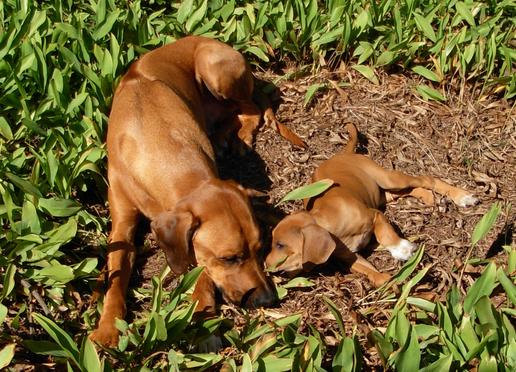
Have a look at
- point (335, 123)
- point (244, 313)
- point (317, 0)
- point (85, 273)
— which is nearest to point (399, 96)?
point (335, 123)

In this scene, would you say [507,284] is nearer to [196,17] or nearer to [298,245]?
[298,245]

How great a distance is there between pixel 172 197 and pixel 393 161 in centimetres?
219

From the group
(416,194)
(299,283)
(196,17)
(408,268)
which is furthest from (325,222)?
(196,17)

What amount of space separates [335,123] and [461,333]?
2.95m

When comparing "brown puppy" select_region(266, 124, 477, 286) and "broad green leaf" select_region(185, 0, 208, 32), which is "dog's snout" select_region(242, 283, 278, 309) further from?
"broad green leaf" select_region(185, 0, 208, 32)

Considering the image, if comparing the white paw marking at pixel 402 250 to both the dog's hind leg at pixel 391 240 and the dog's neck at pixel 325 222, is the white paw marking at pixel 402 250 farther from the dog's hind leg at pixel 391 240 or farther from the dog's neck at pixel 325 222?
the dog's neck at pixel 325 222

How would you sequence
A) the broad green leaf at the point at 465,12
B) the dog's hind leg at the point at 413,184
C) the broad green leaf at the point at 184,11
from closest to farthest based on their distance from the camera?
the dog's hind leg at the point at 413,184, the broad green leaf at the point at 465,12, the broad green leaf at the point at 184,11

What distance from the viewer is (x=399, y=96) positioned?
730 cm

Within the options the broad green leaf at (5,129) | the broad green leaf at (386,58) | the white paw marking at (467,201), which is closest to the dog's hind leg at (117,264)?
the broad green leaf at (5,129)

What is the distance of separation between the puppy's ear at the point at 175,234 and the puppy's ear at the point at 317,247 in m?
0.79

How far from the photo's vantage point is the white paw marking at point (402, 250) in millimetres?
5719

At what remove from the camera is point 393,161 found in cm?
672

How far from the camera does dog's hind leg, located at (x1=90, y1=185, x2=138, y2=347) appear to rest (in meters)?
4.97

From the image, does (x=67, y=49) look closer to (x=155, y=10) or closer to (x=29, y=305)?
(x=155, y=10)
